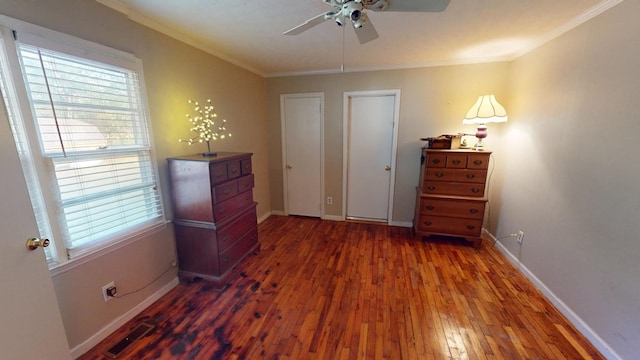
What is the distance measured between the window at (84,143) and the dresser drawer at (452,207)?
9.83ft

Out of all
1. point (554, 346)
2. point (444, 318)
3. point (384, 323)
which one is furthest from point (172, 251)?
point (554, 346)

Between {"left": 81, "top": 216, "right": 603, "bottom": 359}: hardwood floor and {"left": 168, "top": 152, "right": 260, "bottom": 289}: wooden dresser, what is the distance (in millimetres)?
228

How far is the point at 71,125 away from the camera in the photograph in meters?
1.47

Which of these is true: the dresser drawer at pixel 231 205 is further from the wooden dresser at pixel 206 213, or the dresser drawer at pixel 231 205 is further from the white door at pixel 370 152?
the white door at pixel 370 152

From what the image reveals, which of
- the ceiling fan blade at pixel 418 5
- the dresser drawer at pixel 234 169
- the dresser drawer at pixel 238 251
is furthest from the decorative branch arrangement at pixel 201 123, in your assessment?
the ceiling fan blade at pixel 418 5

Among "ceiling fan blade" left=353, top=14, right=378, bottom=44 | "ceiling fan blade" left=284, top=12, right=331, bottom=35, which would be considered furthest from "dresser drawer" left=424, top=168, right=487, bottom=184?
"ceiling fan blade" left=284, top=12, right=331, bottom=35

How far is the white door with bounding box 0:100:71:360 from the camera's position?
106 centimetres

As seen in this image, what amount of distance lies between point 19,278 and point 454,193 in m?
3.61

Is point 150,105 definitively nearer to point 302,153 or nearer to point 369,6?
point 369,6

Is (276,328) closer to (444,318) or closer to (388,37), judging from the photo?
(444,318)

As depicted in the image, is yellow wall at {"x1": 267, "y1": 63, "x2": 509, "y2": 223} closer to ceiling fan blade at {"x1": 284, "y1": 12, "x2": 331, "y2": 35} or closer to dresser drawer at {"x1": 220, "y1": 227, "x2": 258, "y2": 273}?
dresser drawer at {"x1": 220, "y1": 227, "x2": 258, "y2": 273}

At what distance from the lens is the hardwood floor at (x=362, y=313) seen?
1597 mm

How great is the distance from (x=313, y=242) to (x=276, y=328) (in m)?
1.43

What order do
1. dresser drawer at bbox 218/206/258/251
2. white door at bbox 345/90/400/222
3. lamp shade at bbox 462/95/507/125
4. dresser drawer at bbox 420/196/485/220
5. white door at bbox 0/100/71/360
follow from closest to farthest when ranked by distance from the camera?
1. white door at bbox 0/100/71/360
2. dresser drawer at bbox 218/206/258/251
3. lamp shade at bbox 462/95/507/125
4. dresser drawer at bbox 420/196/485/220
5. white door at bbox 345/90/400/222
